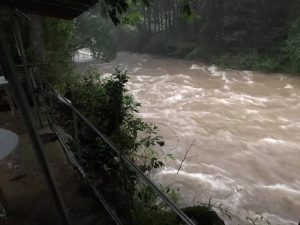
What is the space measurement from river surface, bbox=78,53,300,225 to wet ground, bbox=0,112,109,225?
9.25ft

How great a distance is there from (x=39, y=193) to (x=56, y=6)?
1.83 meters

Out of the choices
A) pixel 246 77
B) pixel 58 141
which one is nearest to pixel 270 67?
pixel 246 77

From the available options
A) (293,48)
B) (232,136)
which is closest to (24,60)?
(232,136)

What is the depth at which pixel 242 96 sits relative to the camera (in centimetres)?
1288

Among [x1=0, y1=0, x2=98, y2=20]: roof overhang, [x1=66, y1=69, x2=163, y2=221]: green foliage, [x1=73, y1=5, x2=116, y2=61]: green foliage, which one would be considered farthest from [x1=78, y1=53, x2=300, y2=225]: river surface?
[x1=0, y1=0, x2=98, y2=20]: roof overhang

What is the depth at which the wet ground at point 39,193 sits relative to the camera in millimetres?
3092

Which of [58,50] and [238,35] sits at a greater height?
[58,50]

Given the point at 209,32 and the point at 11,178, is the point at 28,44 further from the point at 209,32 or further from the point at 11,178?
the point at 209,32

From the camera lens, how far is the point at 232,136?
9.15m

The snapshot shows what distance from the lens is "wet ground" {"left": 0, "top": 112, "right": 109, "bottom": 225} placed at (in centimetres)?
309

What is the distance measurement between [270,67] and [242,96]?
4.52m

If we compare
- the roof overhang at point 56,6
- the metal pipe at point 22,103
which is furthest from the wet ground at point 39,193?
the roof overhang at point 56,6

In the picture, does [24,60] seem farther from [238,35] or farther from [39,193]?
[238,35]

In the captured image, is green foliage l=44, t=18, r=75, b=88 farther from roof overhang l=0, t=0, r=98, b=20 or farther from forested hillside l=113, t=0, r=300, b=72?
forested hillside l=113, t=0, r=300, b=72
